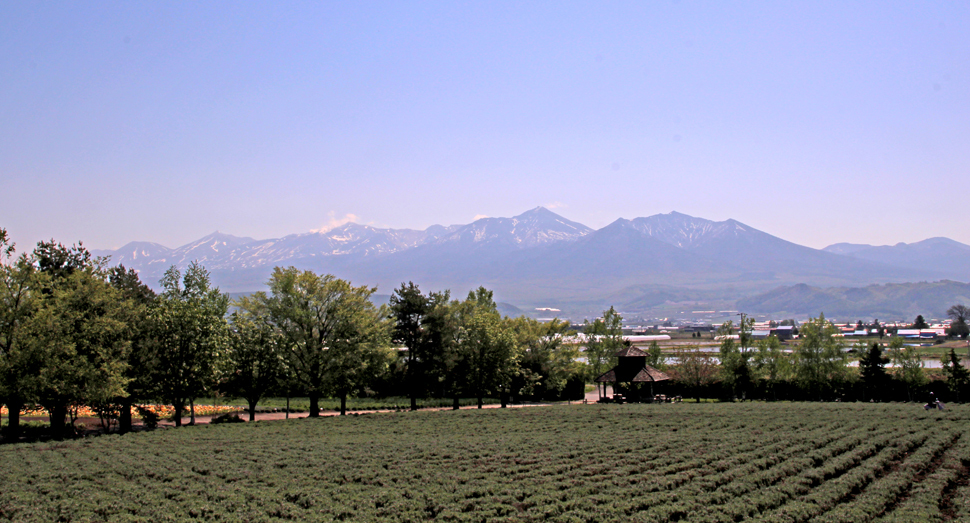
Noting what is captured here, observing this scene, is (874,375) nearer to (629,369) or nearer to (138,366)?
(629,369)

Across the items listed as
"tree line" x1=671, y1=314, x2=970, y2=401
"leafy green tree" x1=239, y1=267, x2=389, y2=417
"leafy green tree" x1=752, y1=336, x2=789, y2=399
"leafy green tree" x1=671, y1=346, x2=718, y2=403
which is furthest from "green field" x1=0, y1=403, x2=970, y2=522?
"leafy green tree" x1=671, y1=346, x2=718, y2=403

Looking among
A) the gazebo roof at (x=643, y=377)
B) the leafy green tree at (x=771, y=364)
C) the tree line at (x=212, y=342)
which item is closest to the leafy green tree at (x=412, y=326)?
the tree line at (x=212, y=342)

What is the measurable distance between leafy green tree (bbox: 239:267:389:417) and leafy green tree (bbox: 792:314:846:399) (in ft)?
145

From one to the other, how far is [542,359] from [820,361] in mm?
28554

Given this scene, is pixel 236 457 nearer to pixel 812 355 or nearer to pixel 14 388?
pixel 14 388

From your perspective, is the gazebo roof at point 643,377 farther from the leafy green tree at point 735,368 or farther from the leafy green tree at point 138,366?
the leafy green tree at point 138,366

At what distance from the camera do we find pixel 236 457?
2358 centimetres

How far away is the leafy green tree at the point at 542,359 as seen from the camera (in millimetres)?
61312

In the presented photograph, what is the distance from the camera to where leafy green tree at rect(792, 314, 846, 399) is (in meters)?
60.4

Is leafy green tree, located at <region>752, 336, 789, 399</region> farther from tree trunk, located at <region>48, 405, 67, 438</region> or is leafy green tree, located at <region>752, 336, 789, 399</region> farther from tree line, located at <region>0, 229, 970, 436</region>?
tree trunk, located at <region>48, 405, 67, 438</region>

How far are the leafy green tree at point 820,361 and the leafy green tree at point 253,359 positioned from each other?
5124 centimetres

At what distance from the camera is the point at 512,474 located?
2028 cm

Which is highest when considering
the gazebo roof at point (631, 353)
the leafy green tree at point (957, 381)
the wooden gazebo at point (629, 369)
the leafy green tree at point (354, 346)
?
the leafy green tree at point (354, 346)

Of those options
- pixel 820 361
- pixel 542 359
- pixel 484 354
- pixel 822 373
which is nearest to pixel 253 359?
pixel 484 354
